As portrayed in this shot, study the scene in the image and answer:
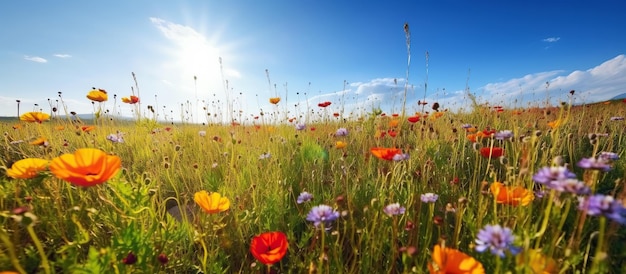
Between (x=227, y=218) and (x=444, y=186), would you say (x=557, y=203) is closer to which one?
(x=444, y=186)

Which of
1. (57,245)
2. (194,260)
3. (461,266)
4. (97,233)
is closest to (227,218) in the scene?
(194,260)

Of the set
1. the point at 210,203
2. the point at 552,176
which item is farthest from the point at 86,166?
the point at 552,176

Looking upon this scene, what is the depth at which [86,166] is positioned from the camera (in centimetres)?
105

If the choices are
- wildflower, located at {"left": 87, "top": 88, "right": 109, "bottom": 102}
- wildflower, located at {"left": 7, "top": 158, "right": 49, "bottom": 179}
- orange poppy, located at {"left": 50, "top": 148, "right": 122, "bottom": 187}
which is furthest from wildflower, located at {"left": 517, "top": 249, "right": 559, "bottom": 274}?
wildflower, located at {"left": 87, "top": 88, "right": 109, "bottom": 102}

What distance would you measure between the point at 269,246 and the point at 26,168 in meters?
1.10

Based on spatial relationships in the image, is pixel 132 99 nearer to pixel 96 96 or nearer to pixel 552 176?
pixel 96 96

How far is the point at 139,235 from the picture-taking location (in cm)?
106

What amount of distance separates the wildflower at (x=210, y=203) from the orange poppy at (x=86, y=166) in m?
0.31

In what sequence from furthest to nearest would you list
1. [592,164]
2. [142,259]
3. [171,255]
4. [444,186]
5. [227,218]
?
1. [444,186]
2. [227,218]
3. [171,255]
4. [142,259]
5. [592,164]

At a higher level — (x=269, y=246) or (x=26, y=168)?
(x=26, y=168)

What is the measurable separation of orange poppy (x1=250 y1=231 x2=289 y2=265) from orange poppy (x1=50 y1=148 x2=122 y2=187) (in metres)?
0.53

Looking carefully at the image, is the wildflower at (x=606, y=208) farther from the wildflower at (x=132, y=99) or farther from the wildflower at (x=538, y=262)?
the wildflower at (x=132, y=99)

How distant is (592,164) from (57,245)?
2086 millimetres

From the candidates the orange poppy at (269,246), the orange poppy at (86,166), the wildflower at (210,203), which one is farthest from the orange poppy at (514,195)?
the orange poppy at (86,166)
